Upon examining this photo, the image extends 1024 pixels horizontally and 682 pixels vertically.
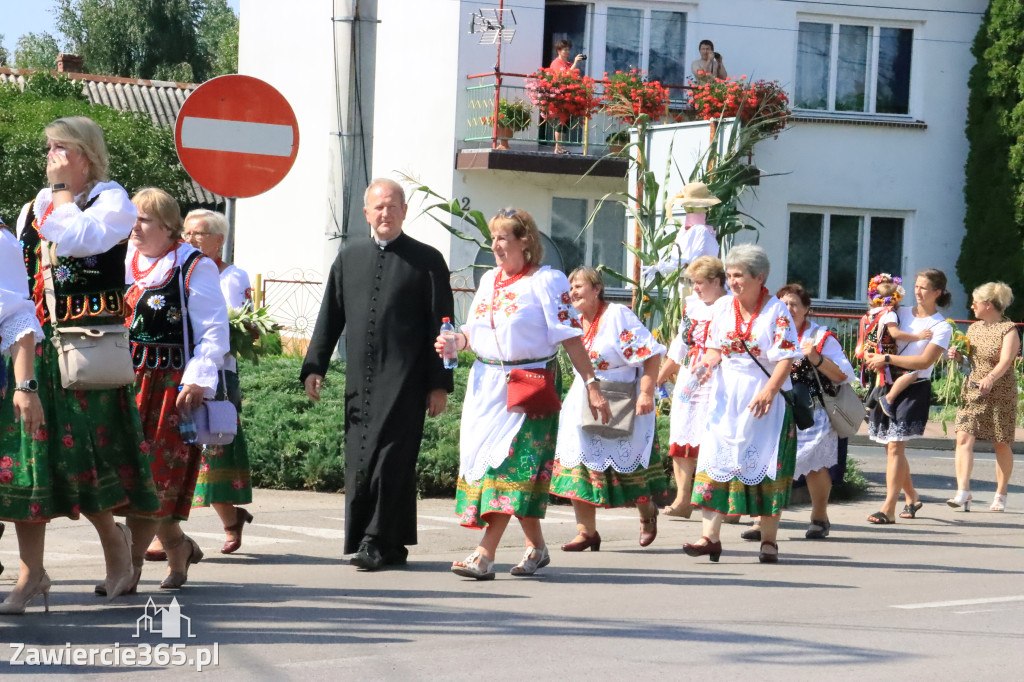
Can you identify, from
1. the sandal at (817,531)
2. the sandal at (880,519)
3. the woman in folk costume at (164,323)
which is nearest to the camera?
the woman in folk costume at (164,323)

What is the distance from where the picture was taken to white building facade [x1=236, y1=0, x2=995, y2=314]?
22.0 meters

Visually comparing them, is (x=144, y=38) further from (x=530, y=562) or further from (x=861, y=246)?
(x=530, y=562)

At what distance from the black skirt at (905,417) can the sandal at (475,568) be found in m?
4.44

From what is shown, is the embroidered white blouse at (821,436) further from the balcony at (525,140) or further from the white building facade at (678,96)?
the white building facade at (678,96)

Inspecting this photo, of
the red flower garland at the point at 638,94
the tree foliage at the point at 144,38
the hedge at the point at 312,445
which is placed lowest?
the hedge at the point at 312,445

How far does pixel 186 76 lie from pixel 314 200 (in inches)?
1270

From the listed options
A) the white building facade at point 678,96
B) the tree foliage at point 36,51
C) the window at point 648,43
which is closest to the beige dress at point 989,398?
the white building facade at point 678,96

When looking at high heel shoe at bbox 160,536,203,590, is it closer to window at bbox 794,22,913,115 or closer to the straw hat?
the straw hat

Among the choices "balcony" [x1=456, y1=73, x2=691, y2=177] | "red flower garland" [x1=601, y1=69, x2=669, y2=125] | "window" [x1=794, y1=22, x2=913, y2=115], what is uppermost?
"window" [x1=794, y1=22, x2=913, y2=115]

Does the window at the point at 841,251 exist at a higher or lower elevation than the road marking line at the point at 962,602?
higher

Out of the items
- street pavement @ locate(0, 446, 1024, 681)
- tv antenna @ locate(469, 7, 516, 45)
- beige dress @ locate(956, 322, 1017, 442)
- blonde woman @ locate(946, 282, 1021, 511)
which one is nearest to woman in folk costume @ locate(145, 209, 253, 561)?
street pavement @ locate(0, 446, 1024, 681)

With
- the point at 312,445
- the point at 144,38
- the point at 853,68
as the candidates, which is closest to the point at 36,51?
the point at 144,38

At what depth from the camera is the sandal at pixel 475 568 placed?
7906mm

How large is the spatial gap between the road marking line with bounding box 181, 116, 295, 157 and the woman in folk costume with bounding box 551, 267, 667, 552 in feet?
6.87
